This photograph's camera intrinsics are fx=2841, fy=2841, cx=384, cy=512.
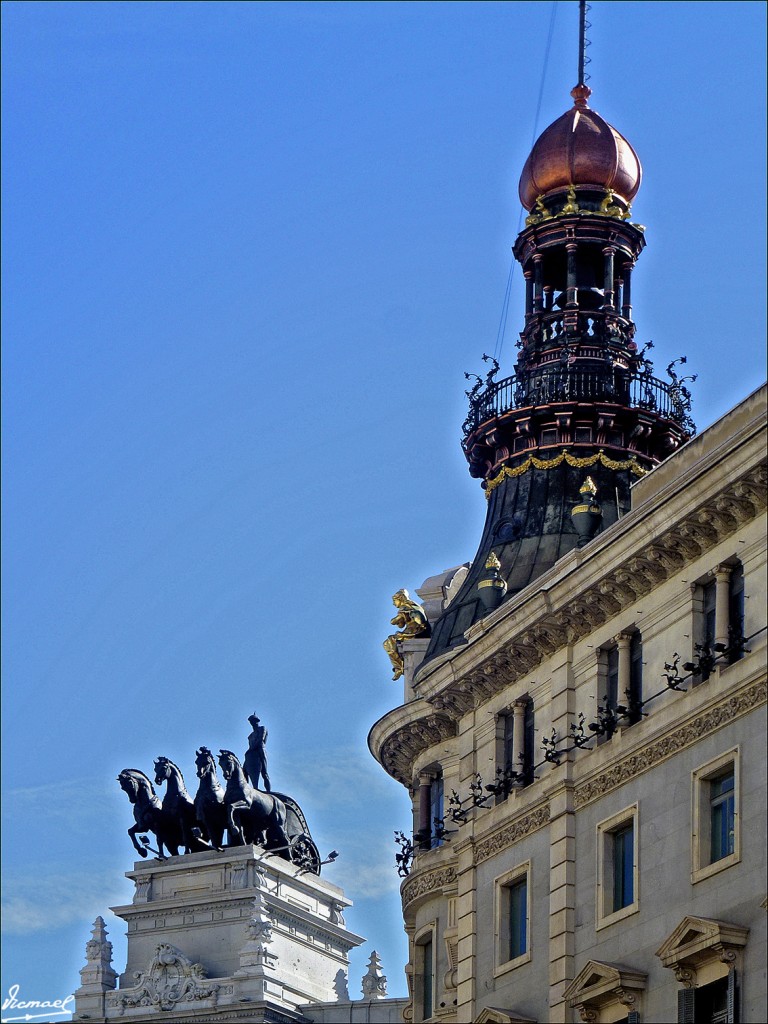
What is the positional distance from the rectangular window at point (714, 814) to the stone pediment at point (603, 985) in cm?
308

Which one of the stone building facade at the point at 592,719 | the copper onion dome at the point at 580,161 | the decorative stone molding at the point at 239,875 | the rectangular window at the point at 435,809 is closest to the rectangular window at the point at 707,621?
the stone building facade at the point at 592,719

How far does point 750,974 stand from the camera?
57469 millimetres

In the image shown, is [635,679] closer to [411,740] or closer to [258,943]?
[411,740]

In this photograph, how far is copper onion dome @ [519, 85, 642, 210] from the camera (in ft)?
304

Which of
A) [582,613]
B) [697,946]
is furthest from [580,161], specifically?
[697,946]

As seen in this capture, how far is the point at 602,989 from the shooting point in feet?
206

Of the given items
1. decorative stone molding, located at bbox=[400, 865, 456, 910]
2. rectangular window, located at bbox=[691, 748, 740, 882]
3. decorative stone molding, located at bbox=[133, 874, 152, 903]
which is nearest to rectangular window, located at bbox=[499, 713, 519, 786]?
decorative stone molding, located at bbox=[400, 865, 456, 910]

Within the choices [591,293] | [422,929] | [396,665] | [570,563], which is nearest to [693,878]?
[570,563]

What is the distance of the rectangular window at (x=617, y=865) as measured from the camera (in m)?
63.4

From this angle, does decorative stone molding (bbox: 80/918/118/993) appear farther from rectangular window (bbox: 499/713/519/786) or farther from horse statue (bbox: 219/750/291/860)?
rectangular window (bbox: 499/713/519/786)

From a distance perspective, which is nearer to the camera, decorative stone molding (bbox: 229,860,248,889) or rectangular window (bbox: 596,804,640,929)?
rectangular window (bbox: 596,804,640,929)

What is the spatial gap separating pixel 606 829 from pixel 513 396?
2637 cm

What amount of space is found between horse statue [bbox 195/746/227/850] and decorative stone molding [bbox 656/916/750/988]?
62.8m

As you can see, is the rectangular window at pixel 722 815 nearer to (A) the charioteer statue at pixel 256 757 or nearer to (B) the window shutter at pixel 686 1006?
(B) the window shutter at pixel 686 1006
